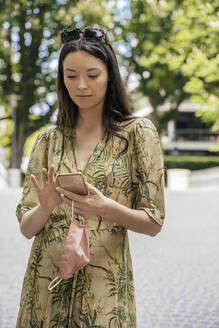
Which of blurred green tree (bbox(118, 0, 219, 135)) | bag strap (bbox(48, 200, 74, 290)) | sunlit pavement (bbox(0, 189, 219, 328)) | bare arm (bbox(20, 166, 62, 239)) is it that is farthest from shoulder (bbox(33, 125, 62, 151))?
blurred green tree (bbox(118, 0, 219, 135))

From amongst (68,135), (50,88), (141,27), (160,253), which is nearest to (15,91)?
(50,88)

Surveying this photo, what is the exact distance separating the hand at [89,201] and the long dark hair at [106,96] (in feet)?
0.92

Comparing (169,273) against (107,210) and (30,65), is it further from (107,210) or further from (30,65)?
(30,65)

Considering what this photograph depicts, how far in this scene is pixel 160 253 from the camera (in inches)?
316

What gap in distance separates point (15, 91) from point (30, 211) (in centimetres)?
2080

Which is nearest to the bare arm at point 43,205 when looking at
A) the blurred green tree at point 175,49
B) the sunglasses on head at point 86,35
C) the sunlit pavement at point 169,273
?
the sunglasses on head at point 86,35

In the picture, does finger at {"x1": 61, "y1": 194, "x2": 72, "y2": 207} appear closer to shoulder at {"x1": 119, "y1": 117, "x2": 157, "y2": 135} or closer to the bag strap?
the bag strap

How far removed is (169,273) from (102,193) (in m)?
5.19

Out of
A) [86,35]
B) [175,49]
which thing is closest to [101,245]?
[86,35]

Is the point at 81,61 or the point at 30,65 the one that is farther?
the point at 30,65

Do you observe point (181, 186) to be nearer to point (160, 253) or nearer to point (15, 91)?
point (15, 91)

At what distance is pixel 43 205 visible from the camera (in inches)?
67.7

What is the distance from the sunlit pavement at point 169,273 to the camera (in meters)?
5.05

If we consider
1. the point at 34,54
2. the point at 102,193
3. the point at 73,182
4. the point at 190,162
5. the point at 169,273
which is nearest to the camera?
the point at 73,182
